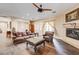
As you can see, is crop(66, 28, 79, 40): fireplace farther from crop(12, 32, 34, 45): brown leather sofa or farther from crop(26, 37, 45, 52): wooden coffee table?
crop(12, 32, 34, 45): brown leather sofa

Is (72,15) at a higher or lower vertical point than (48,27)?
higher

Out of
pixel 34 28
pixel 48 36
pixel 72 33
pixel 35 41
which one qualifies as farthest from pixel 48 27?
pixel 72 33

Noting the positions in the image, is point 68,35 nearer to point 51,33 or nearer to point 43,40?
point 51,33

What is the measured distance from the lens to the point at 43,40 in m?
2.42

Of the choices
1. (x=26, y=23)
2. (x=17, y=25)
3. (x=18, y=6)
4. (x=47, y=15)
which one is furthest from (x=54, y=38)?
(x=18, y=6)

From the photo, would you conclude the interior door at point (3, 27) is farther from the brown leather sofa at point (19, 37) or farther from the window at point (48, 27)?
the window at point (48, 27)

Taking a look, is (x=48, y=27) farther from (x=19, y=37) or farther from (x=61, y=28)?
(x=19, y=37)

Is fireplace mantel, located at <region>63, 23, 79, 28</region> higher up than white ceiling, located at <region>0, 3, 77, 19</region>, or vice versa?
white ceiling, located at <region>0, 3, 77, 19</region>

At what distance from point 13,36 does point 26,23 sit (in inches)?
15.1

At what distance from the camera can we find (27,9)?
7.65 feet

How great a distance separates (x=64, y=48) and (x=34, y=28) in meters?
0.75

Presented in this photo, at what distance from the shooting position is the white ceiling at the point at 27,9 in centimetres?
228

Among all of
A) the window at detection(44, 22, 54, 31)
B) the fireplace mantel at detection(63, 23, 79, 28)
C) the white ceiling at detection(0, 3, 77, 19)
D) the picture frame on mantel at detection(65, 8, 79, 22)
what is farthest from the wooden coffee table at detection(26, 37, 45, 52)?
the picture frame on mantel at detection(65, 8, 79, 22)

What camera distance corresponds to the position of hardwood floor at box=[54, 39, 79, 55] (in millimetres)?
2291
